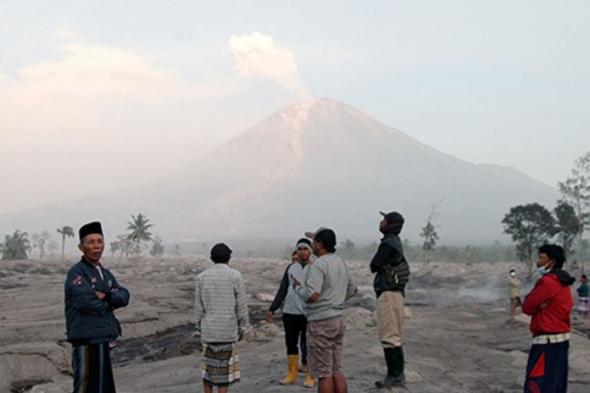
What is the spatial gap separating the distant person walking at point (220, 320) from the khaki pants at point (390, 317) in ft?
5.23

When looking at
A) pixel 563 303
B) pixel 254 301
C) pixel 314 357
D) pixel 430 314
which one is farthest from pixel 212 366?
pixel 254 301

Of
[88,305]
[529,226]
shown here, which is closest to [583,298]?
[88,305]

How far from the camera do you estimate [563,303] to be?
5.75 metres

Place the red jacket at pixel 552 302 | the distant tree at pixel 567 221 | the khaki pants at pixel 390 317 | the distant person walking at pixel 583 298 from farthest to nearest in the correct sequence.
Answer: the distant tree at pixel 567 221
the distant person walking at pixel 583 298
the khaki pants at pixel 390 317
the red jacket at pixel 552 302

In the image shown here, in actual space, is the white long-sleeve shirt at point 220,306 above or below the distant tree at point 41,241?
above

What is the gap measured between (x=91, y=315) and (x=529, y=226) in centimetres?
4875

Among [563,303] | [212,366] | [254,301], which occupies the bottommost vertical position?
[254,301]

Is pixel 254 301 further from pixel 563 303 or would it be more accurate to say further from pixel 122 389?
pixel 563 303

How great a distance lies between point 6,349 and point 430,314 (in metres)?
13.6

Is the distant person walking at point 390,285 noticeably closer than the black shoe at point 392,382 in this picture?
Yes

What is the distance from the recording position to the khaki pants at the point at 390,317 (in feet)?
22.3

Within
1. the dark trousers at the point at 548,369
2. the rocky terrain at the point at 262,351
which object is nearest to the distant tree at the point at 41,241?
the rocky terrain at the point at 262,351

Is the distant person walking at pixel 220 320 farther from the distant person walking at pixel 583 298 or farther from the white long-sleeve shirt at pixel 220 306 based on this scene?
the distant person walking at pixel 583 298

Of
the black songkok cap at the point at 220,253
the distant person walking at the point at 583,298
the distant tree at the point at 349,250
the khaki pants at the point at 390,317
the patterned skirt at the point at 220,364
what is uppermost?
the black songkok cap at the point at 220,253
